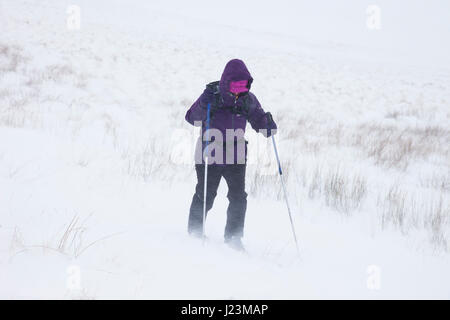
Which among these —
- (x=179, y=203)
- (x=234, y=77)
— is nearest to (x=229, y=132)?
(x=234, y=77)

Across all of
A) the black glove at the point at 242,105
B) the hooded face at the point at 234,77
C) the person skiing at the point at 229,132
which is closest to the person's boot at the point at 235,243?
the person skiing at the point at 229,132

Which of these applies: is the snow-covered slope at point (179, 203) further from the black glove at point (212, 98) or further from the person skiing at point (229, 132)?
the black glove at point (212, 98)

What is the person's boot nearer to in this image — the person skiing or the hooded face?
the person skiing

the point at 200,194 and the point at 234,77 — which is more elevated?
the point at 234,77

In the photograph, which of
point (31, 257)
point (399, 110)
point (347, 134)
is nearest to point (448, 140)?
point (347, 134)

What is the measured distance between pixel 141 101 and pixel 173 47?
469 inches

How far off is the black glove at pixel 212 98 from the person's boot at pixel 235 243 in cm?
120

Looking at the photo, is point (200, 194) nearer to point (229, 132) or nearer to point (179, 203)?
point (229, 132)

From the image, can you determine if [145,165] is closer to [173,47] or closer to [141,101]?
[141,101]

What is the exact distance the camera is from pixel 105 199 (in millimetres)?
3441

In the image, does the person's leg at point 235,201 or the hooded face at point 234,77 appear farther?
the person's leg at point 235,201

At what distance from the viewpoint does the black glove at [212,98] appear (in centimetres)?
262

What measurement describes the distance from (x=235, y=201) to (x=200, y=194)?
0.32 meters

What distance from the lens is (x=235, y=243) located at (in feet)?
9.62
